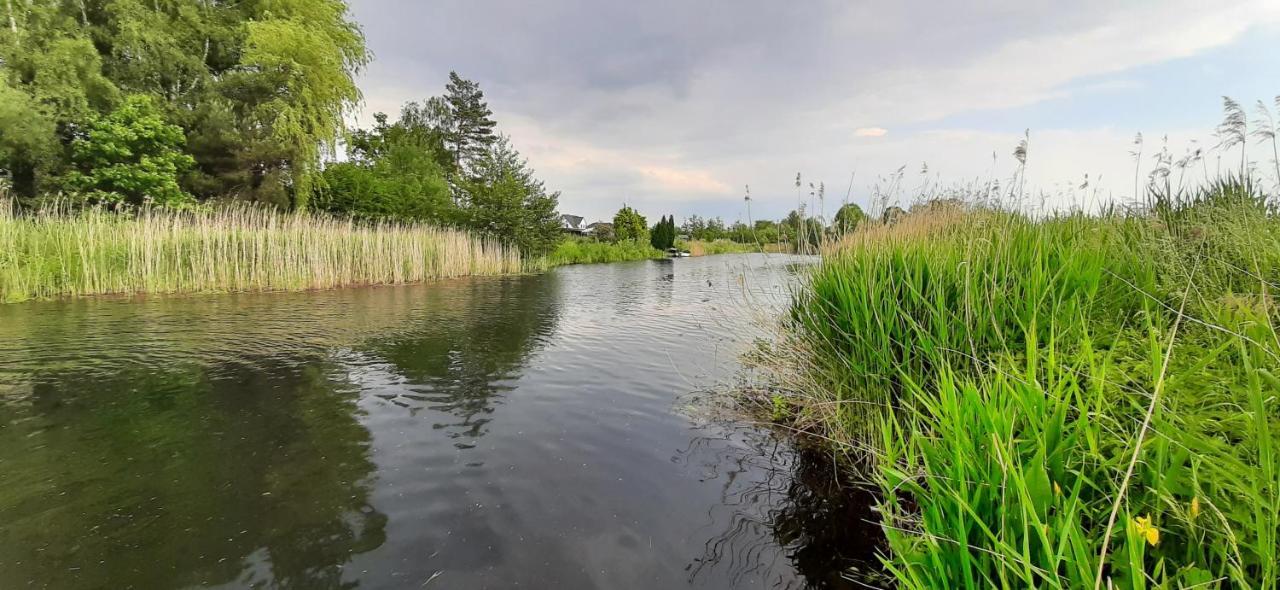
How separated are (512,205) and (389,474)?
21.7m

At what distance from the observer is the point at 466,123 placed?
149 feet

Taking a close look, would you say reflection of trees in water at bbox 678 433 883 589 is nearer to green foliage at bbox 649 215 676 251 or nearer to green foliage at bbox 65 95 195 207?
green foliage at bbox 65 95 195 207

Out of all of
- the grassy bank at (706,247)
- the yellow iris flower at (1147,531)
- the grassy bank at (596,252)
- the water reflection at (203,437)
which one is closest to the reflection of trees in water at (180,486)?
the water reflection at (203,437)

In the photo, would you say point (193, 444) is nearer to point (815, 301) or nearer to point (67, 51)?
point (815, 301)

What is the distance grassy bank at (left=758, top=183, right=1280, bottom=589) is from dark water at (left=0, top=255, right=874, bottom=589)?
846 millimetres

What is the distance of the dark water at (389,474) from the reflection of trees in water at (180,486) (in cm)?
2

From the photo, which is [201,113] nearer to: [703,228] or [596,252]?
[596,252]

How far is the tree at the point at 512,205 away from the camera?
2412cm

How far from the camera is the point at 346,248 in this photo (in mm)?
14906

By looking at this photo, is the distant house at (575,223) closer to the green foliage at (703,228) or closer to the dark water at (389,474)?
the green foliage at (703,228)

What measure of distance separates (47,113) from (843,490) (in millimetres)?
26256

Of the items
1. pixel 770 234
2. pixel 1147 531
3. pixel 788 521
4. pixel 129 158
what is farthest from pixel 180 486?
pixel 129 158

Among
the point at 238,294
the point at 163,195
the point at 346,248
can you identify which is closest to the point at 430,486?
the point at 238,294

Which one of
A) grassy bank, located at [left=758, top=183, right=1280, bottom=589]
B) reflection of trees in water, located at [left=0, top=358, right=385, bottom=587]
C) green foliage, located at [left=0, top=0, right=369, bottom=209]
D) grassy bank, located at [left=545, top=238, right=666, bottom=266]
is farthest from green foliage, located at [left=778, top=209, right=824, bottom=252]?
grassy bank, located at [left=545, top=238, right=666, bottom=266]
